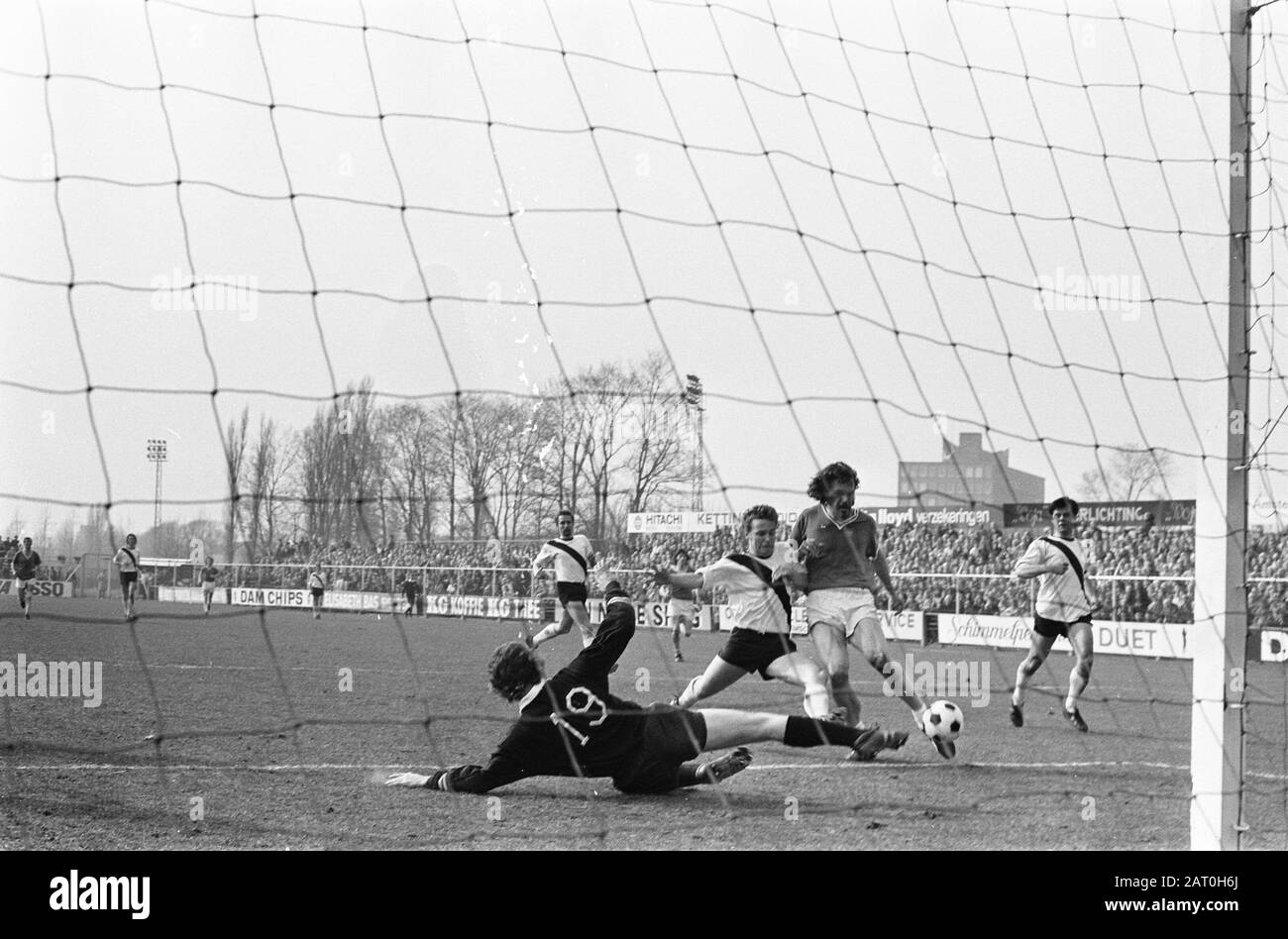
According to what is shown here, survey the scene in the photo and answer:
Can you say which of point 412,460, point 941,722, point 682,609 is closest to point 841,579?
point 941,722

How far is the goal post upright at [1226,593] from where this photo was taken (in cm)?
334

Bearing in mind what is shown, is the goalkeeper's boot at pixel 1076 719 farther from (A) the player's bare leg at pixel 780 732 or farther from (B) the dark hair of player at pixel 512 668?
(B) the dark hair of player at pixel 512 668

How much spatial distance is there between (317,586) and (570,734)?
17166 millimetres

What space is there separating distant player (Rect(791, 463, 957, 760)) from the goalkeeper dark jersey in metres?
1.34

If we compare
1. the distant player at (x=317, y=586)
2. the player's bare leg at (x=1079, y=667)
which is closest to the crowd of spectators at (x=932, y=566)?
the distant player at (x=317, y=586)

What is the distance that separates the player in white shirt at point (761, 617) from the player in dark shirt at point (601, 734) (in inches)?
32.6

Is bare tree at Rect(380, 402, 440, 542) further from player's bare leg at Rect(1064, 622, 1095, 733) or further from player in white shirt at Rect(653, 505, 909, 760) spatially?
player's bare leg at Rect(1064, 622, 1095, 733)

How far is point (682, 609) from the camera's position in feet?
43.2

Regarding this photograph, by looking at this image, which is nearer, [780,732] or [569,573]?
[780,732]

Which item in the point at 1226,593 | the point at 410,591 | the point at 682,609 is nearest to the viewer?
the point at 1226,593

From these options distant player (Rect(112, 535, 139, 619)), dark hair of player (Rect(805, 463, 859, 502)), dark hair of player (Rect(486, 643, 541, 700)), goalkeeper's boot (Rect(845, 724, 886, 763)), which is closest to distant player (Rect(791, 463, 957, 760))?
dark hair of player (Rect(805, 463, 859, 502))

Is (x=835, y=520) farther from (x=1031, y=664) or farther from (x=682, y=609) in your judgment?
(x=682, y=609)
